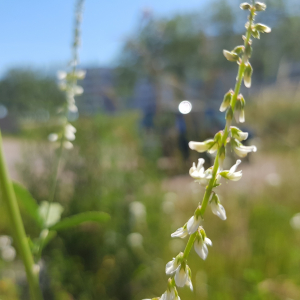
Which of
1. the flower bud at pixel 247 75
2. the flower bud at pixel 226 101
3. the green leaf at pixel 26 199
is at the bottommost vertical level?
the flower bud at pixel 226 101

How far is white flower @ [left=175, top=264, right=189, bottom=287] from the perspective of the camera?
0.64 ft

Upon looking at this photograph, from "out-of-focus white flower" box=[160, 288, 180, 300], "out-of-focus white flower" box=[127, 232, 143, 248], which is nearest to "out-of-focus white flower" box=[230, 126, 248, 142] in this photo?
"out-of-focus white flower" box=[160, 288, 180, 300]

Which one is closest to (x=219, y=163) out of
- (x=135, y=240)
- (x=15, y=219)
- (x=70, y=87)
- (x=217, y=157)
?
(x=217, y=157)

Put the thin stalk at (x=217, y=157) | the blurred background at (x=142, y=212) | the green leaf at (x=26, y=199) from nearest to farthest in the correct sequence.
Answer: the thin stalk at (x=217, y=157), the green leaf at (x=26, y=199), the blurred background at (x=142, y=212)

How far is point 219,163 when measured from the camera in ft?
0.60

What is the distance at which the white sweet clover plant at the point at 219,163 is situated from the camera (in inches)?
7.2

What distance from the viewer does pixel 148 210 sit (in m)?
1.90

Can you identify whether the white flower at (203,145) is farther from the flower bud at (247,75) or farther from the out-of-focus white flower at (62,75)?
the out-of-focus white flower at (62,75)

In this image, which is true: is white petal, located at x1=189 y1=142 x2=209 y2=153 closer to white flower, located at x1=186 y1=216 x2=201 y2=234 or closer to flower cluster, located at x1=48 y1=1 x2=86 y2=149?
white flower, located at x1=186 y1=216 x2=201 y2=234

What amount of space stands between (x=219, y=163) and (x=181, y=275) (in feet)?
0.24

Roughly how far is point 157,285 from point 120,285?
0.24 m

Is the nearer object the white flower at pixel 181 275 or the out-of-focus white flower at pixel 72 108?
the white flower at pixel 181 275

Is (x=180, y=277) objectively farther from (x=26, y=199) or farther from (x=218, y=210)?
(x=26, y=199)

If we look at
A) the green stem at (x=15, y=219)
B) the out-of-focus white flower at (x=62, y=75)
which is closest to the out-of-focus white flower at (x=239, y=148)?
the green stem at (x=15, y=219)
